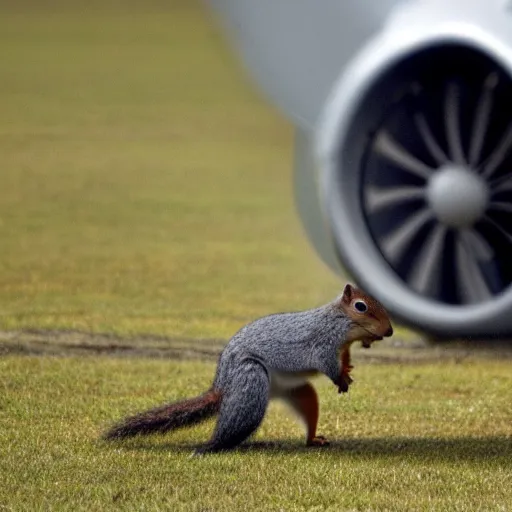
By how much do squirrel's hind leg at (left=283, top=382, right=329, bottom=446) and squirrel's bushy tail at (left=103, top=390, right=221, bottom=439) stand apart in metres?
0.35

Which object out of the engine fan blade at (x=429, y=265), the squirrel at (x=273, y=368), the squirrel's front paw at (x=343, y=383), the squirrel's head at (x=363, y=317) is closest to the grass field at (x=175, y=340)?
the squirrel at (x=273, y=368)

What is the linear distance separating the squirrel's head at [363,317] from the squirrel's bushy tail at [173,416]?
0.66 metres

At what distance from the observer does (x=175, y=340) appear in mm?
9992

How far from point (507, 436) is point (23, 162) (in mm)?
12676

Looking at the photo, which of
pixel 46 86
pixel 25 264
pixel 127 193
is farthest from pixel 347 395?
pixel 46 86

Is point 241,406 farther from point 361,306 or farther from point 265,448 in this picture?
point 361,306

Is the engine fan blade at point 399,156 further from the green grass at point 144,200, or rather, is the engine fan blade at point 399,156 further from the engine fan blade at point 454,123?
the green grass at point 144,200

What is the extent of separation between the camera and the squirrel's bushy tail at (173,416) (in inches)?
274

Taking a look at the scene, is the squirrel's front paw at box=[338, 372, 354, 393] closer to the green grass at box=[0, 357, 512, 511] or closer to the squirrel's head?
the squirrel's head

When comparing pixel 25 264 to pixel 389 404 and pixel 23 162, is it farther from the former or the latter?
pixel 23 162

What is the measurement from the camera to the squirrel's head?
689cm

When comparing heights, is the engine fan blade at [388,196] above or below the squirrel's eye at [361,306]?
above

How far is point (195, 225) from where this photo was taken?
15.3 m

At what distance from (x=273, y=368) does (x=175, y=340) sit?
312 centimetres
